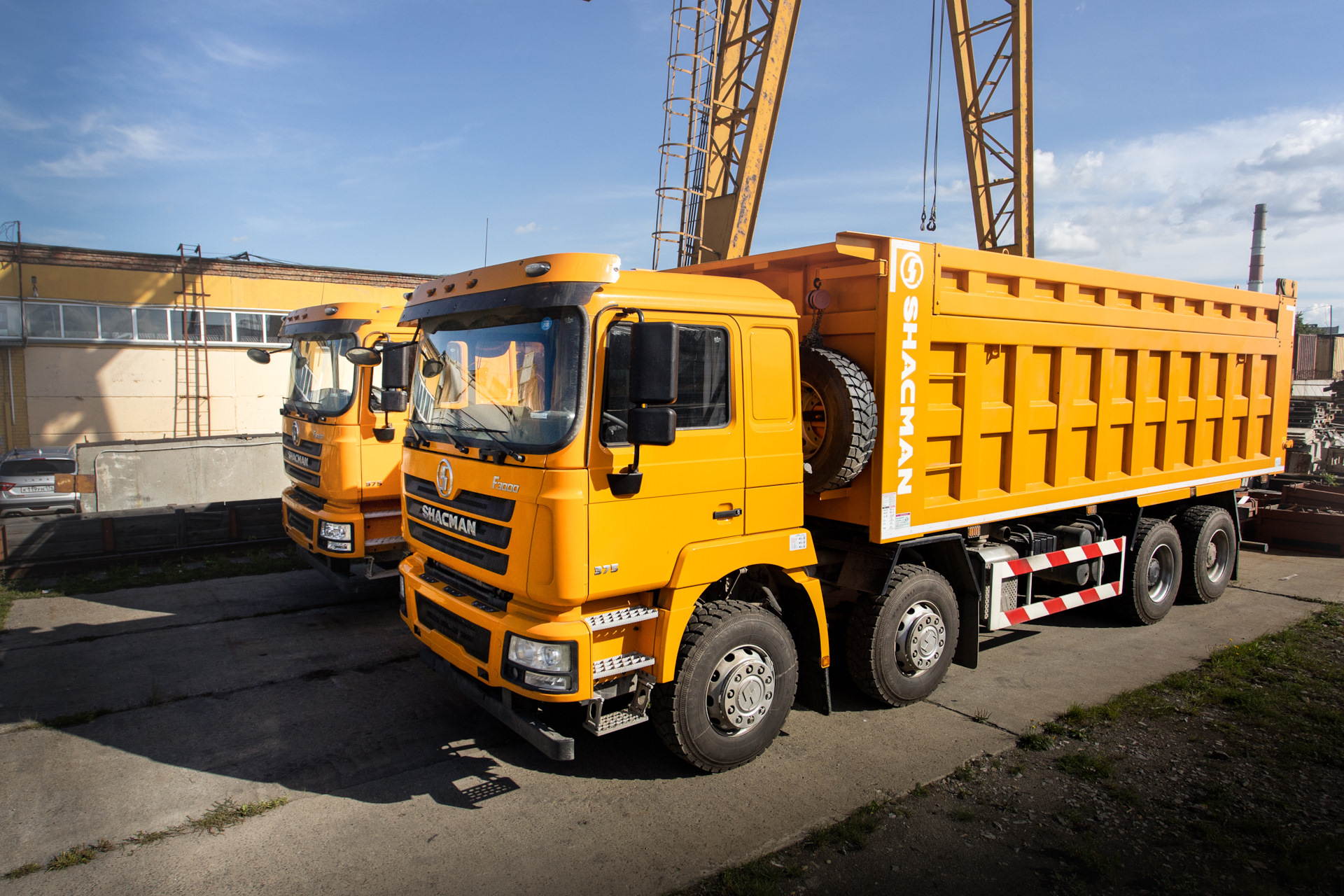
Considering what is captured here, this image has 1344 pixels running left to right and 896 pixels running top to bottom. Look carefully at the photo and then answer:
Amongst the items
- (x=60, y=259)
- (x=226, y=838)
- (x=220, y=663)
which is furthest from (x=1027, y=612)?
(x=60, y=259)

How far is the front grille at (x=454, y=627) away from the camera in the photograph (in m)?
4.02

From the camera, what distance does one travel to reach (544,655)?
148 inches

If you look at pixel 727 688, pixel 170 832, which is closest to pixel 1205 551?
pixel 727 688

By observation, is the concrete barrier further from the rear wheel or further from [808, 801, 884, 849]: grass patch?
[808, 801, 884, 849]: grass patch

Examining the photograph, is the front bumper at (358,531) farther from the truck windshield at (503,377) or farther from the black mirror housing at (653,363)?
the black mirror housing at (653,363)

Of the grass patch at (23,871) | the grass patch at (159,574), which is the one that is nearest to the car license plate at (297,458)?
the grass patch at (159,574)

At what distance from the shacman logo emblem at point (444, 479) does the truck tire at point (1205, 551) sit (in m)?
7.51

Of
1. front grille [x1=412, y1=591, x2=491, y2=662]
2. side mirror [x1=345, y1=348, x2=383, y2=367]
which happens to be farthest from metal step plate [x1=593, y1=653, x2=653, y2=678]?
side mirror [x1=345, y1=348, x2=383, y2=367]

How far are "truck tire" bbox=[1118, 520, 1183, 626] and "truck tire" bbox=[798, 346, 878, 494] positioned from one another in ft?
13.7

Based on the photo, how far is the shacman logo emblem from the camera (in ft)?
14.2

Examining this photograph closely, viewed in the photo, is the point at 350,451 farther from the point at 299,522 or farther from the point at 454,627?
the point at 454,627

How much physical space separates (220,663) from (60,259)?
633 inches

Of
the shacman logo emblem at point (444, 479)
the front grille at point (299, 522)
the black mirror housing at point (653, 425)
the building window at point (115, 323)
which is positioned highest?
the building window at point (115, 323)

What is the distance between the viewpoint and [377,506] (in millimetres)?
7145
